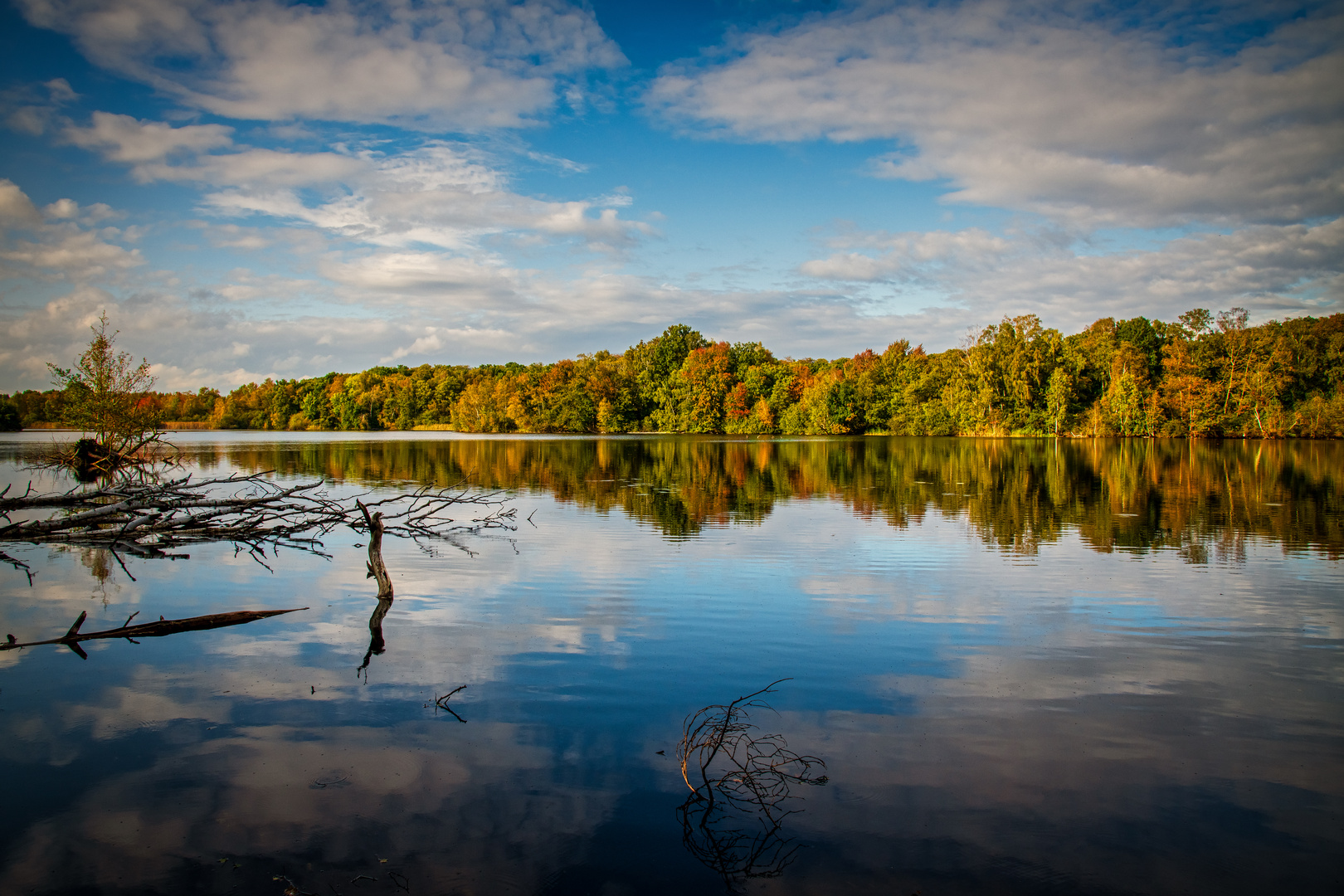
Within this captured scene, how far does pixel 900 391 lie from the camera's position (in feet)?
Result: 323

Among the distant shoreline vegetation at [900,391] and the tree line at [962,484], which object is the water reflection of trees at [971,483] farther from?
the distant shoreline vegetation at [900,391]

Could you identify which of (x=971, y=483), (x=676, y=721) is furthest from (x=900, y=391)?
(x=676, y=721)

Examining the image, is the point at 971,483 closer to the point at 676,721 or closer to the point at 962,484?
the point at 962,484

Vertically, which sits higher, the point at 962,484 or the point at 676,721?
the point at 962,484

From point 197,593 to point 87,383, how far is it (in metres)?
20.2

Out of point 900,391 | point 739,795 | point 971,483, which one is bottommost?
point 739,795

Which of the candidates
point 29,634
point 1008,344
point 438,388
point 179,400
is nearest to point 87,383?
point 29,634

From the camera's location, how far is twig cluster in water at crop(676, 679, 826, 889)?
5168mm

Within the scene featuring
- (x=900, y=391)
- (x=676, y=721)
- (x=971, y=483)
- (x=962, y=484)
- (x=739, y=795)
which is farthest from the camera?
(x=900, y=391)

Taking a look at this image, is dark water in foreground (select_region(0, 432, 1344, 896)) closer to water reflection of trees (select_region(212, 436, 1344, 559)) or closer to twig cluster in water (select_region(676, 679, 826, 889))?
twig cluster in water (select_region(676, 679, 826, 889))

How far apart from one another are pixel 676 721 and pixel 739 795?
1.43m

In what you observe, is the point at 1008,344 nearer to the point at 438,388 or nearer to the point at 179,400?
the point at 438,388

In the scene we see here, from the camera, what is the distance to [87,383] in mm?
27781

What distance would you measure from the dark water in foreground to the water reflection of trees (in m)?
3.26
